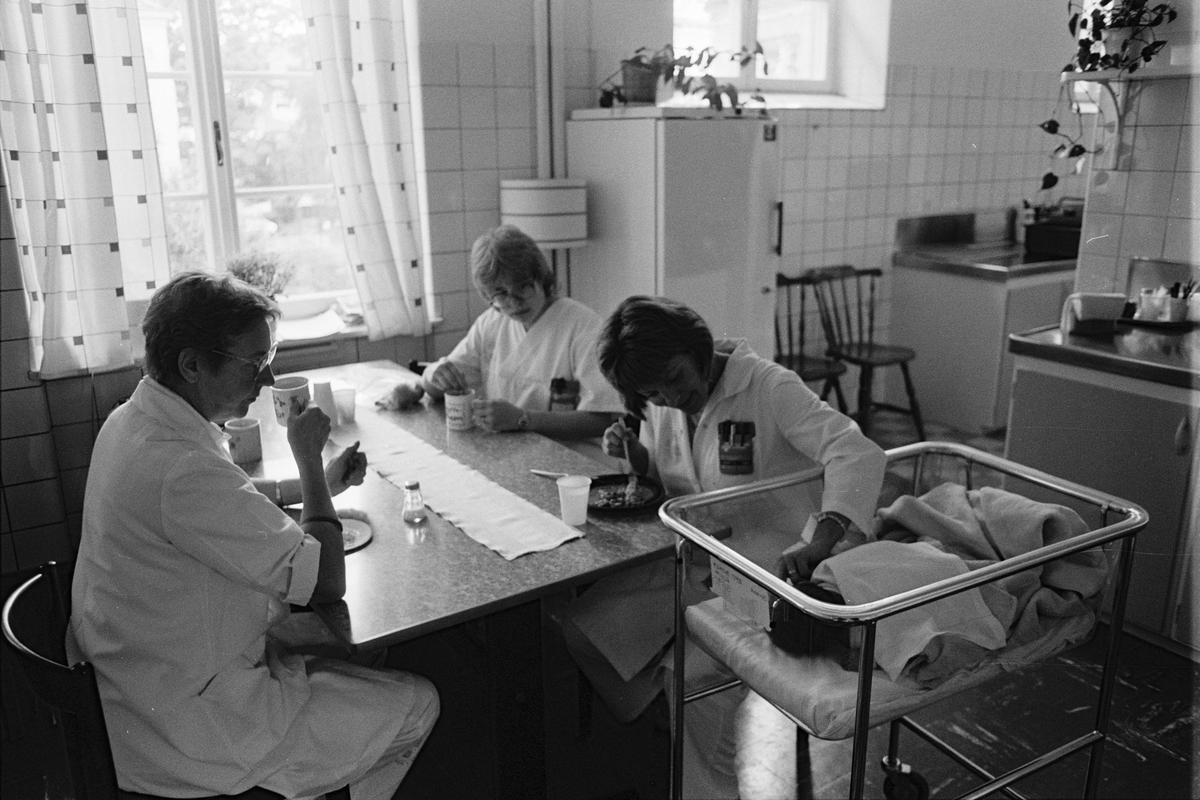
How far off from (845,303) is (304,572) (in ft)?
11.3

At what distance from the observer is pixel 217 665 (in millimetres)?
1408

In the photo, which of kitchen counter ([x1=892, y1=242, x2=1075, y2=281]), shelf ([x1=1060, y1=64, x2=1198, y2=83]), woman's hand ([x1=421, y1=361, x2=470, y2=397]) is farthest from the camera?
kitchen counter ([x1=892, y1=242, x2=1075, y2=281])

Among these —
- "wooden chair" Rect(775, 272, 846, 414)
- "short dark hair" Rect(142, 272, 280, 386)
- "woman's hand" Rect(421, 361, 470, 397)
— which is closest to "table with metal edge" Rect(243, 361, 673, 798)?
"short dark hair" Rect(142, 272, 280, 386)

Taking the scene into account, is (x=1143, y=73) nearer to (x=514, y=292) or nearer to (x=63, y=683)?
(x=514, y=292)

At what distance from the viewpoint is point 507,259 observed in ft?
8.18

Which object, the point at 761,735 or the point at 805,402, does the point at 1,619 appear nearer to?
the point at 805,402

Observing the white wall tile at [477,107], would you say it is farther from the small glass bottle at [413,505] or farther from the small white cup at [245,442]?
the small glass bottle at [413,505]

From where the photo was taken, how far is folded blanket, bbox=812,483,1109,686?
1.46 meters

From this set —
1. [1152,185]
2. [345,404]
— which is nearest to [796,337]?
[1152,185]

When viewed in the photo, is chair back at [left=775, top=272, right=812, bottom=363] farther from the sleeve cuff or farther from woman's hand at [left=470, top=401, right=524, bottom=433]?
the sleeve cuff

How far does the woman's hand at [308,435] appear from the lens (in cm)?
158

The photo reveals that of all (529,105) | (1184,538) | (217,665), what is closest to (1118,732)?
(1184,538)

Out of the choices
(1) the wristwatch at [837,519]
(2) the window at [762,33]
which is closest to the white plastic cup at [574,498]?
(1) the wristwatch at [837,519]

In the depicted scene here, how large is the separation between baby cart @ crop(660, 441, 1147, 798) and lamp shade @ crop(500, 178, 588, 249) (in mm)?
1852
